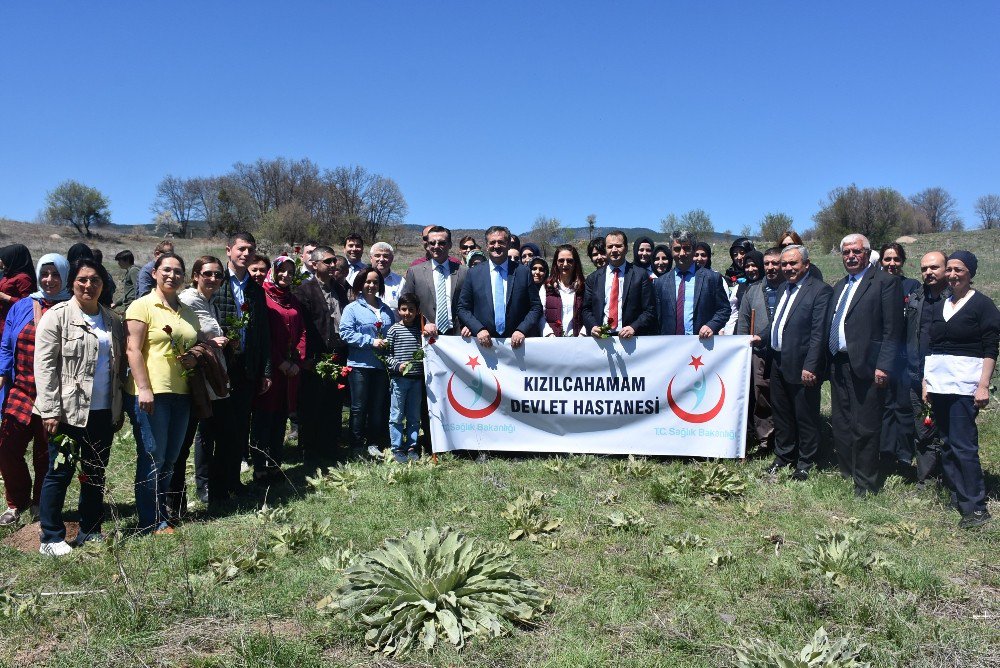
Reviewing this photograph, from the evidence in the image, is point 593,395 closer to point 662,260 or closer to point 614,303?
point 614,303

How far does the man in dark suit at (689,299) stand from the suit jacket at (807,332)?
0.93m

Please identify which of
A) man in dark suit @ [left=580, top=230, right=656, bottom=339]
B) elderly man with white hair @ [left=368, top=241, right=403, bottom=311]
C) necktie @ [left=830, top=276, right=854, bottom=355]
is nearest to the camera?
necktie @ [left=830, top=276, right=854, bottom=355]

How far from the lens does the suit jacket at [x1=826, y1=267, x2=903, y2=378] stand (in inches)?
215

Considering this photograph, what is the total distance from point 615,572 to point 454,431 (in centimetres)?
327

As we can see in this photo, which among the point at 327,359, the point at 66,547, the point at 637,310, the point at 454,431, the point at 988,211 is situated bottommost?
the point at 66,547

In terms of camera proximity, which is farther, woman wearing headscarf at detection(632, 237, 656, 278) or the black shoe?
woman wearing headscarf at detection(632, 237, 656, 278)

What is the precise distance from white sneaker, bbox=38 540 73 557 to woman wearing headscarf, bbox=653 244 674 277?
6.25 meters

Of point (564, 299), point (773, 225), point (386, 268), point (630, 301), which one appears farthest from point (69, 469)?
point (773, 225)

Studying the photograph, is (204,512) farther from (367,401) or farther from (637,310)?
(637,310)

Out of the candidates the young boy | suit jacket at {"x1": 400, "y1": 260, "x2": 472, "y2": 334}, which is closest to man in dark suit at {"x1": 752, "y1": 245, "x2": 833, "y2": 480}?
suit jacket at {"x1": 400, "y1": 260, "x2": 472, "y2": 334}

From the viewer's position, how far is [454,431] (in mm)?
7195

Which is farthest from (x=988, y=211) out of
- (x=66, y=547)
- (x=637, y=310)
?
(x=66, y=547)

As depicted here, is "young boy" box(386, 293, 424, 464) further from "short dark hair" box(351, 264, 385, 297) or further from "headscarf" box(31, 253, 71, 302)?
"headscarf" box(31, 253, 71, 302)

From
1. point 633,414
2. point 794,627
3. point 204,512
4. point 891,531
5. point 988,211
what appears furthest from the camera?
point 988,211
